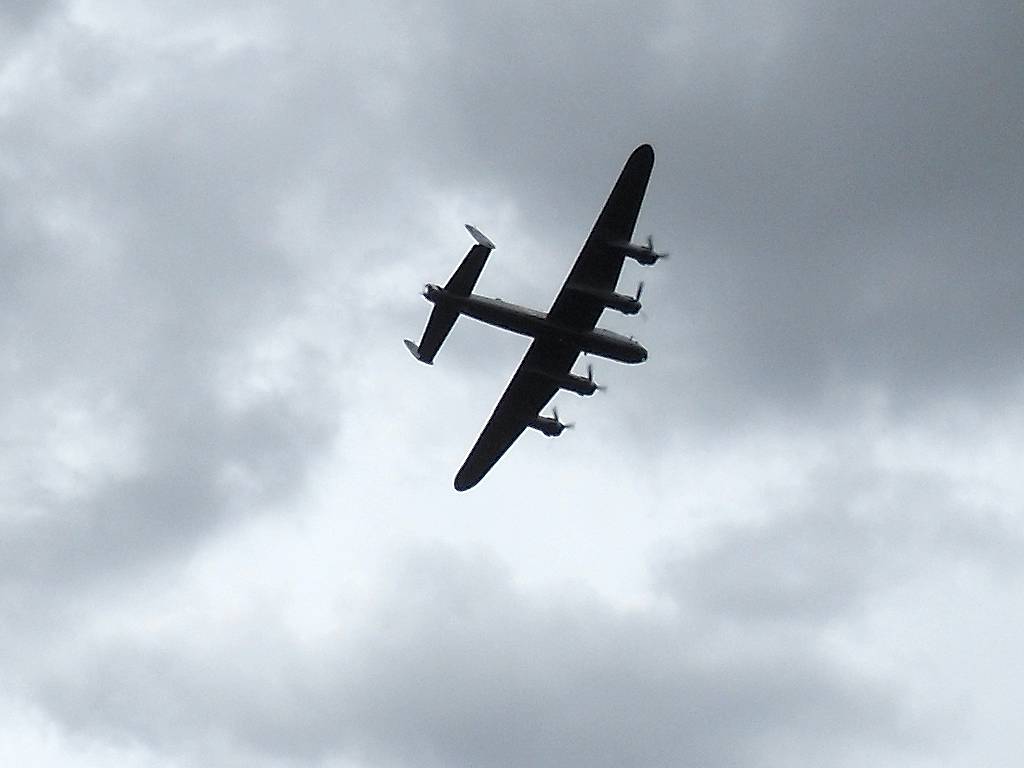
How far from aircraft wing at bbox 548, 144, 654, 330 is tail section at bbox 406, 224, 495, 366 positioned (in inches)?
197

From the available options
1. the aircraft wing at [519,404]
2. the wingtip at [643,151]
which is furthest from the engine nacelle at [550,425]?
the wingtip at [643,151]

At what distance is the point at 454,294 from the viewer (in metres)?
69.8

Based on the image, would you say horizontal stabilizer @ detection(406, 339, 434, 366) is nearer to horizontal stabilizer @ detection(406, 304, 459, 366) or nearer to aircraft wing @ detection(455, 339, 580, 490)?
horizontal stabilizer @ detection(406, 304, 459, 366)

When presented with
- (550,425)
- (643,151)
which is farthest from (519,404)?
(643,151)

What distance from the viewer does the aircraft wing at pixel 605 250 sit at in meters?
68.6

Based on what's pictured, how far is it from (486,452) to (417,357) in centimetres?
1055

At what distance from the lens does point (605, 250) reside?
230 feet

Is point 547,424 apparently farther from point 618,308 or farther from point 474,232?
point 474,232

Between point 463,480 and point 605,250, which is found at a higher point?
point 605,250

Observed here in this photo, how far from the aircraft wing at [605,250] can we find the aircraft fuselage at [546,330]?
19.4 inches

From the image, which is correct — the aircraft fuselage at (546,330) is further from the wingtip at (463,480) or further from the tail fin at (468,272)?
the wingtip at (463,480)

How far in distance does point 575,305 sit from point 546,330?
2.02 meters

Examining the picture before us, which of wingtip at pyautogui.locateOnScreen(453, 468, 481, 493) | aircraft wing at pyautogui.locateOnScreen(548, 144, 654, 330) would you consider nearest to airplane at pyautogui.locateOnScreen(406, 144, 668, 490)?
aircraft wing at pyautogui.locateOnScreen(548, 144, 654, 330)

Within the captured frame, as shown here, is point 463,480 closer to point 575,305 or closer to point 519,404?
point 519,404
